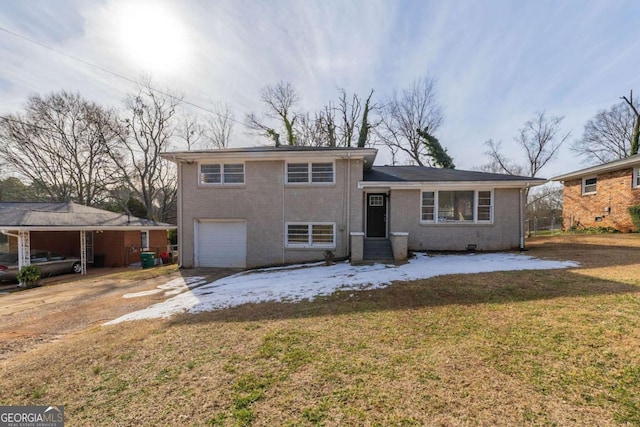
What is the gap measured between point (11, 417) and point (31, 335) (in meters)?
3.22

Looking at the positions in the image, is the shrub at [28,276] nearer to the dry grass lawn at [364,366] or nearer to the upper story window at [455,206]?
the dry grass lawn at [364,366]

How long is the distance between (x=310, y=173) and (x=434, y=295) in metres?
7.18

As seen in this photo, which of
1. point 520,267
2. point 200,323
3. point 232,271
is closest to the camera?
point 200,323

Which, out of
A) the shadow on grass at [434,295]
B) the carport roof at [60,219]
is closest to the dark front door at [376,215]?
the shadow on grass at [434,295]

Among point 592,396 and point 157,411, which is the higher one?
point 592,396

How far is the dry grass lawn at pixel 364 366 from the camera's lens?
2.41 metres

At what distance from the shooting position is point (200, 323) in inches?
194

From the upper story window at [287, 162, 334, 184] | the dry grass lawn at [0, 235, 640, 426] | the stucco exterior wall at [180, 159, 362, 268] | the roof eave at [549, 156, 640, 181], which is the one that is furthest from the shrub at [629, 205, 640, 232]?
the upper story window at [287, 162, 334, 184]

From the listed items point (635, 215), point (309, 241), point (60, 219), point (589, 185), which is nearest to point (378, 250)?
point (309, 241)

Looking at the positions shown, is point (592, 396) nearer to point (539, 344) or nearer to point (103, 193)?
point (539, 344)

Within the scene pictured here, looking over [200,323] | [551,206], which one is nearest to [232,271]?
[200,323]

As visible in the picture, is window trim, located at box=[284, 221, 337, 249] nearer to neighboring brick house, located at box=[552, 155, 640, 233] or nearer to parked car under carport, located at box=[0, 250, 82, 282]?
parked car under carport, located at box=[0, 250, 82, 282]

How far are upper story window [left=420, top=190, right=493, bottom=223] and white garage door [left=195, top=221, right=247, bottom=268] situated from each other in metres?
7.97

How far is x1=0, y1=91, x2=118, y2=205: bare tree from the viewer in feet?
71.4
